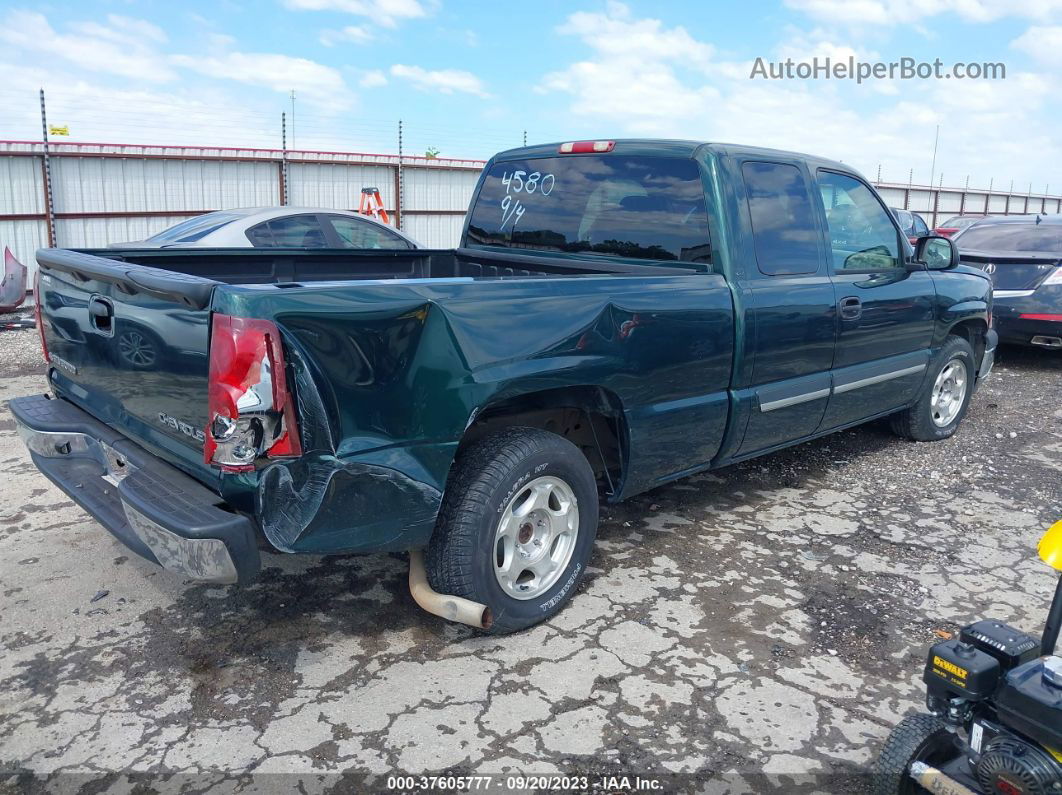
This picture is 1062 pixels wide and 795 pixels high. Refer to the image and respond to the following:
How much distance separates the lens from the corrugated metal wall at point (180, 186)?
12.3m

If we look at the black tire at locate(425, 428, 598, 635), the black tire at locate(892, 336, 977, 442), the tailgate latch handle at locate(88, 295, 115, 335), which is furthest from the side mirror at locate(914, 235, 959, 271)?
the tailgate latch handle at locate(88, 295, 115, 335)

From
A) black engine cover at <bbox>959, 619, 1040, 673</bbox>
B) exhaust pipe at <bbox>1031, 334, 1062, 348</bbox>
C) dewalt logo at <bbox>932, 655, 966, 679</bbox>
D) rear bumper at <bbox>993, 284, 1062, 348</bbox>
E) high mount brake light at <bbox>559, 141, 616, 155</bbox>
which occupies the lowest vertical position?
dewalt logo at <bbox>932, 655, 966, 679</bbox>

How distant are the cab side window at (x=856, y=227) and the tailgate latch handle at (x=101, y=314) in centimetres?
356

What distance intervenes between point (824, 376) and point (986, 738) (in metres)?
2.69

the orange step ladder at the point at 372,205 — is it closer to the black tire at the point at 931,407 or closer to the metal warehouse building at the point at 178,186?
the metal warehouse building at the point at 178,186

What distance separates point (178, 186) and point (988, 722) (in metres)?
14.5

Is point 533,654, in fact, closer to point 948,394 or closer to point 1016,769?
point 1016,769

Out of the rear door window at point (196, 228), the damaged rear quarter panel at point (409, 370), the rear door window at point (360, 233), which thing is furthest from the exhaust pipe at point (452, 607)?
the rear door window at point (360, 233)

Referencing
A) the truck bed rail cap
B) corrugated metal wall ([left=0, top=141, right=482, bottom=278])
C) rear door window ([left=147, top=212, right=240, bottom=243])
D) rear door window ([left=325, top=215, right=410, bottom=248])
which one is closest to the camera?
the truck bed rail cap

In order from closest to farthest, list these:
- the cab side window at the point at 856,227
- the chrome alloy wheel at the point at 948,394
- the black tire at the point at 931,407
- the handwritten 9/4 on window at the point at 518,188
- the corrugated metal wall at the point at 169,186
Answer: the handwritten 9/4 on window at the point at 518,188
the cab side window at the point at 856,227
the black tire at the point at 931,407
the chrome alloy wheel at the point at 948,394
the corrugated metal wall at the point at 169,186

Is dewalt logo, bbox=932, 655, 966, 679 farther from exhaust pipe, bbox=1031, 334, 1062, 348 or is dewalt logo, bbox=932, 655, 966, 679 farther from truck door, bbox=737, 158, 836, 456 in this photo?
exhaust pipe, bbox=1031, 334, 1062, 348

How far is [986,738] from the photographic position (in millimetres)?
2051

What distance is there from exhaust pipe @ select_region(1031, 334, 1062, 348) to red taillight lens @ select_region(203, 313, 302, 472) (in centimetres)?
856

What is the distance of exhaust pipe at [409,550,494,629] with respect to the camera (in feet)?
9.89
